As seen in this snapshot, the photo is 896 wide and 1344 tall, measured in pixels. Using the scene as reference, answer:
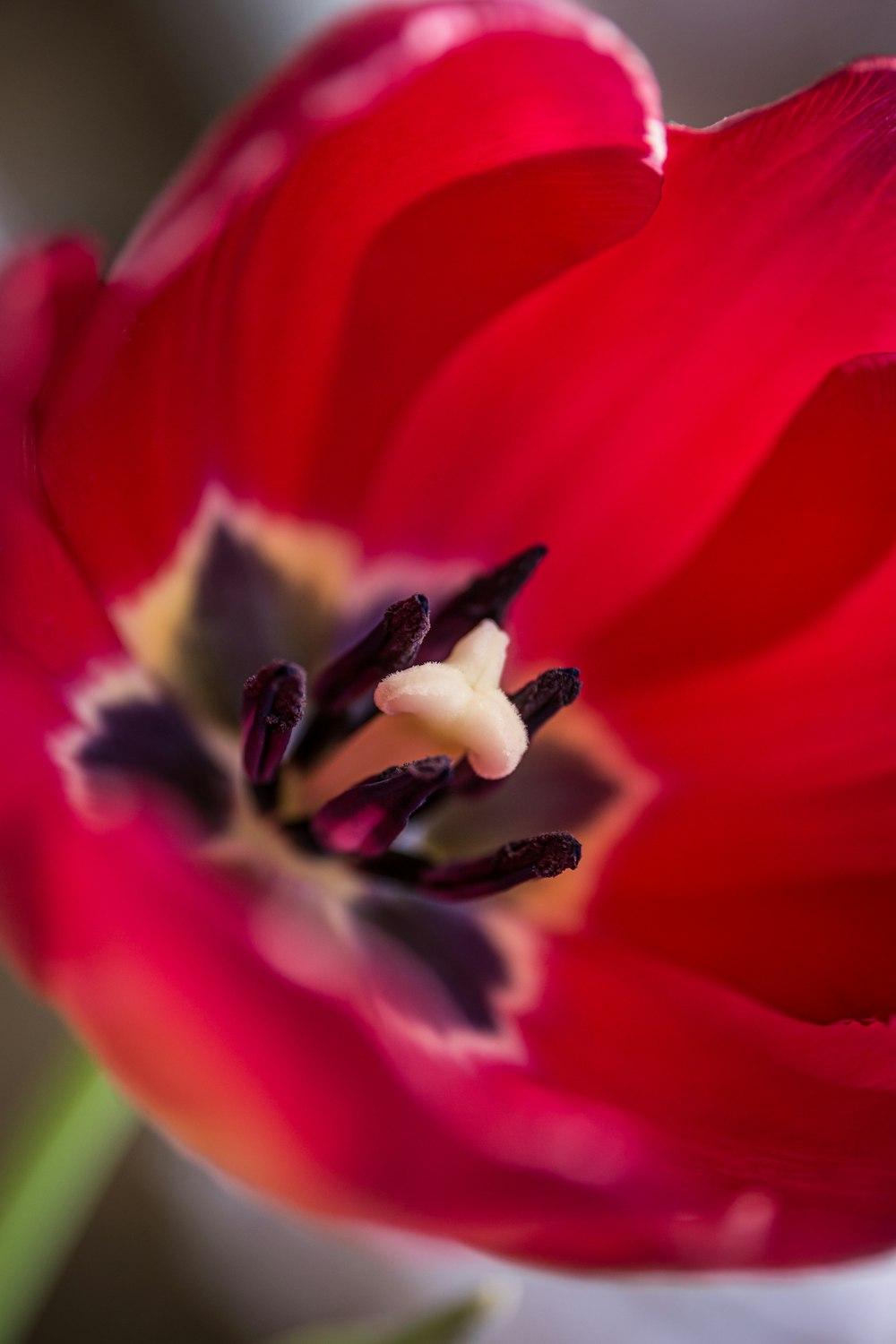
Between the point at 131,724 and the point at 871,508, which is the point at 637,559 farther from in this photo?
the point at 131,724

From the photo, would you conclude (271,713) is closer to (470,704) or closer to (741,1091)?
(470,704)

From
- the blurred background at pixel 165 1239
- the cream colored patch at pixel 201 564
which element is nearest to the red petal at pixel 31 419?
the cream colored patch at pixel 201 564

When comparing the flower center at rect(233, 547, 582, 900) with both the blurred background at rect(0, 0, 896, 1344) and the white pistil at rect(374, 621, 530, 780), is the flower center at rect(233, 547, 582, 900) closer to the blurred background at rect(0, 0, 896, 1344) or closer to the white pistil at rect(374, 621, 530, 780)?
the white pistil at rect(374, 621, 530, 780)

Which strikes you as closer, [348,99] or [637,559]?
[348,99]

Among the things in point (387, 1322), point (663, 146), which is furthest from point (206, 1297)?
point (663, 146)

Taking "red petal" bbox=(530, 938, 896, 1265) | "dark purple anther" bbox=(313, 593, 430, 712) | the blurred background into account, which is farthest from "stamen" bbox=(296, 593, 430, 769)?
the blurred background
